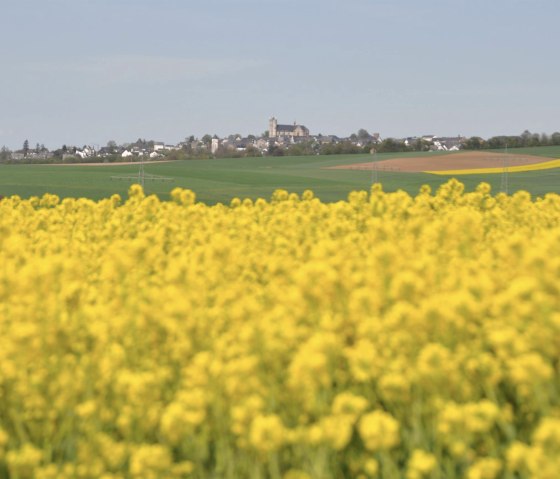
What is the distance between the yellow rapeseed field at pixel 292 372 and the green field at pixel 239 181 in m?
34.7

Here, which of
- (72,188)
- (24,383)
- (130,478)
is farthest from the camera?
(72,188)

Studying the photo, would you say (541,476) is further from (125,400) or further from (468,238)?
(468,238)

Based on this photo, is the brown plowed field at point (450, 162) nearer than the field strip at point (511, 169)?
No

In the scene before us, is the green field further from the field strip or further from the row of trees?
the row of trees

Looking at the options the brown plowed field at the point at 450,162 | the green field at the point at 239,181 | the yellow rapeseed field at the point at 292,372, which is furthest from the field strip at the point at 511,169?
the yellow rapeseed field at the point at 292,372

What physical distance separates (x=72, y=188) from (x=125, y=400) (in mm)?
43331

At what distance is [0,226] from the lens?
382 inches

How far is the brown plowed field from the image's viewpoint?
6375cm

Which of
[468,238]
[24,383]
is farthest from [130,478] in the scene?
[468,238]

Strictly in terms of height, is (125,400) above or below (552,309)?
below

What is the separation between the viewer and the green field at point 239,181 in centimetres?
4584

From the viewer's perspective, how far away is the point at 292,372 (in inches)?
184

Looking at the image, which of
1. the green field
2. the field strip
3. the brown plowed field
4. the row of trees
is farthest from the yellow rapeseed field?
the row of trees

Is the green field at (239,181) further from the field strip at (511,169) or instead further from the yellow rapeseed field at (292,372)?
the yellow rapeseed field at (292,372)
